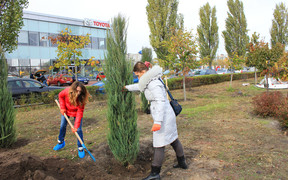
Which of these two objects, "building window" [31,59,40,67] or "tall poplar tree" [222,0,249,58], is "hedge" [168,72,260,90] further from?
"building window" [31,59,40,67]

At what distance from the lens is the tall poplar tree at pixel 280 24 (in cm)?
2854

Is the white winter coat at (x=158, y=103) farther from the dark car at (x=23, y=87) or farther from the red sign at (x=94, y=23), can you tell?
the red sign at (x=94, y=23)

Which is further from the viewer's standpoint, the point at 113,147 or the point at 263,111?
the point at 263,111

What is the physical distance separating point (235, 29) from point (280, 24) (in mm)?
6377

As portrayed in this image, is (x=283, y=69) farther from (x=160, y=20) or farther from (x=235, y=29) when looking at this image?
(x=235, y=29)

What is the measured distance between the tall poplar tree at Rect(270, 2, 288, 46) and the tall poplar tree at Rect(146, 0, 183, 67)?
16.0 m

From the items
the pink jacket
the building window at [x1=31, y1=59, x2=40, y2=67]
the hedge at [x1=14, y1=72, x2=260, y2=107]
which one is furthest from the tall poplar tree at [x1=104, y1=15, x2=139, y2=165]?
the building window at [x1=31, y1=59, x2=40, y2=67]

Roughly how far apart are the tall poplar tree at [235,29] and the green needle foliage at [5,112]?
2810cm

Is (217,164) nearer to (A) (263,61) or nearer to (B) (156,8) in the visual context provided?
(A) (263,61)

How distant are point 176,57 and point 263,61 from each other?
15.0 ft

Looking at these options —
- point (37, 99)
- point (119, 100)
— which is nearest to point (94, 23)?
point (37, 99)

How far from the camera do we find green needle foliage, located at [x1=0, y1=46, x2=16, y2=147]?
4.49 meters

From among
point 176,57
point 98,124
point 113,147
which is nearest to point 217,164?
point 113,147

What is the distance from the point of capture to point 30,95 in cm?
1003
